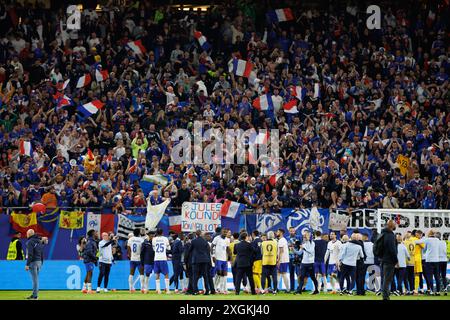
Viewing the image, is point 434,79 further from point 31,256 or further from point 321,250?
point 31,256

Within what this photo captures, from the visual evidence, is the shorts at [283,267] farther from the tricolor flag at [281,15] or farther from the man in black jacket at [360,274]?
the tricolor flag at [281,15]

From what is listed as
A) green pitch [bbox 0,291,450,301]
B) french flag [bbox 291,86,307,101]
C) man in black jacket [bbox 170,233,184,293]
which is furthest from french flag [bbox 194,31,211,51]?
green pitch [bbox 0,291,450,301]

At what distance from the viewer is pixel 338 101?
40438mm

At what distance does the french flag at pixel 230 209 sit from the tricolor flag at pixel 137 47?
34.3ft

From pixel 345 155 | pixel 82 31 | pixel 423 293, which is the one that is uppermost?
pixel 82 31

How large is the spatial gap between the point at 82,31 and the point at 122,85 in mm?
3838

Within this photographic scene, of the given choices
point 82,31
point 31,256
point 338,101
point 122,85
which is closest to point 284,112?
point 338,101

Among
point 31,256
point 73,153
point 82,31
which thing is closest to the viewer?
point 31,256

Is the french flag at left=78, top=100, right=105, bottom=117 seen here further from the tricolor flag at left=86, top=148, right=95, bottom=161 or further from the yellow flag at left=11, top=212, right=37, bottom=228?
the yellow flag at left=11, top=212, right=37, bottom=228

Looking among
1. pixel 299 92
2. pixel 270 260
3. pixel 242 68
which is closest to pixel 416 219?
pixel 270 260

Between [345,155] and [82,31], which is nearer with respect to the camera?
[345,155]

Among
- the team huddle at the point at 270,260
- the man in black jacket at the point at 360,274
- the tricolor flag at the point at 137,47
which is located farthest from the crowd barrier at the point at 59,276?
the tricolor flag at the point at 137,47

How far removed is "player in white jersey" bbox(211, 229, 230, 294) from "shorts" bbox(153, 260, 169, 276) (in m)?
1.49

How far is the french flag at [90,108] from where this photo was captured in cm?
3978
